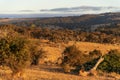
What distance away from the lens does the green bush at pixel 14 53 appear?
19.3 metres

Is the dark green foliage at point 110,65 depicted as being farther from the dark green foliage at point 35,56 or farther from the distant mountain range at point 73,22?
the distant mountain range at point 73,22

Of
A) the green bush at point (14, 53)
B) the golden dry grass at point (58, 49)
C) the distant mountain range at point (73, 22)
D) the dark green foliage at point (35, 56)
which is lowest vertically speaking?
the distant mountain range at point (73, 22)

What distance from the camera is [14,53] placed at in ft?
65.7

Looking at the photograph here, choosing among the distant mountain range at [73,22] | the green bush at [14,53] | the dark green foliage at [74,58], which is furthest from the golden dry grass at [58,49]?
the distant mountain range at [73,22]

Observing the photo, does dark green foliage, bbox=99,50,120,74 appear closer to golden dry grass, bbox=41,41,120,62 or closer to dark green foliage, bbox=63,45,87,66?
dark green foliage, bbox=63,45,87,66

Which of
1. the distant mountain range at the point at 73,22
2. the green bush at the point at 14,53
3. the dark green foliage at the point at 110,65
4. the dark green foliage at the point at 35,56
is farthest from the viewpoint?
the distant mountain range at the point at 73,22

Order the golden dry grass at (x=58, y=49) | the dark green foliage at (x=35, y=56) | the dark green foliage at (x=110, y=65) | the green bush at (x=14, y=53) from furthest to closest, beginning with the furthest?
the golden dry grass at (x=58, y=49) → the dark green foliage at (x=35, y=56) → the dark green foliage at (x=110, y=65) → the green bush at (x=14, y=53)

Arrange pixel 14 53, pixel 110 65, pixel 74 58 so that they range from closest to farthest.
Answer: pixel 14 53
pixel 110 65
pixel 74 58

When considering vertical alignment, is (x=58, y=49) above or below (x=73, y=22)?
above

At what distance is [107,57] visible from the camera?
24.2 metres

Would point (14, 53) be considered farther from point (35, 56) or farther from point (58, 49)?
point (58, 49)

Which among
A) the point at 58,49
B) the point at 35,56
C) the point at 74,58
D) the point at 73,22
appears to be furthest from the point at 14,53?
the point at 73,22

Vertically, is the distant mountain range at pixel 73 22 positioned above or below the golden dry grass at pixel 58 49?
below

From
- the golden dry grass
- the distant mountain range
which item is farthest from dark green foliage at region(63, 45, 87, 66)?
the distant mountain range
